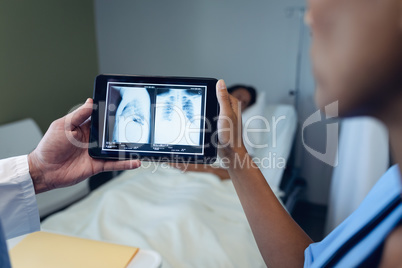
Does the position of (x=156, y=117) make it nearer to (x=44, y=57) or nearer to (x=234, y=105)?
(x=234, y=105)

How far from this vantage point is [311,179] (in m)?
2.29

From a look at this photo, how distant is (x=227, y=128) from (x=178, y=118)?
12cm

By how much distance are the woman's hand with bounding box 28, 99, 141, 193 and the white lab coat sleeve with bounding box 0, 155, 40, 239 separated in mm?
27

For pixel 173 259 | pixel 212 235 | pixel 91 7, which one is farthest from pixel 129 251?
pixel 91 7

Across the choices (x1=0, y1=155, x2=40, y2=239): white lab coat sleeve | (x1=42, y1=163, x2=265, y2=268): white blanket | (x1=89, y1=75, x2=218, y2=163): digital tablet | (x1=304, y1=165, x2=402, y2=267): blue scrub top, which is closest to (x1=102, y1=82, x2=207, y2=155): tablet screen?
(x1=89, y1=75, x2=218, y2=163): digital tablet

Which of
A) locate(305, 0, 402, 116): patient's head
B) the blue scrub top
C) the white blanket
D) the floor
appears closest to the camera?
locate(305, 0, 402, 116): patient's head

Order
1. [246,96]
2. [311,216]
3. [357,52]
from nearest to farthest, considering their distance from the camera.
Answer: [357,52]
[246,96]
[311,216]

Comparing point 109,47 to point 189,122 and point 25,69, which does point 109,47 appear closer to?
point 25,69

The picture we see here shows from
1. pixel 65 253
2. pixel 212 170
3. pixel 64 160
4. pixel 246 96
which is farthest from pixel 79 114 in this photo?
pixel 246 96

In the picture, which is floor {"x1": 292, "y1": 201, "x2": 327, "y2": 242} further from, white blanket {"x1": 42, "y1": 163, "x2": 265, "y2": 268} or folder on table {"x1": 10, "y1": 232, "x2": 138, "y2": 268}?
folder on table {"x1": 10, "y1": 232, "x2": 138, "y2": 268}

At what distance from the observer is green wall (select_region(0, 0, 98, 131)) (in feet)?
6.42

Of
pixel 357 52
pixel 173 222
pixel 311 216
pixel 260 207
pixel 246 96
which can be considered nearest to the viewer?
pixel 357 52

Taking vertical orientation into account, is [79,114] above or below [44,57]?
below

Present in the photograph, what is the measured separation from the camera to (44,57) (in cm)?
215
